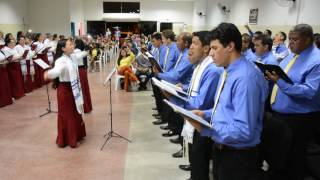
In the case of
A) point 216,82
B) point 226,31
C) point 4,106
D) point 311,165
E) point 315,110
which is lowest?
point 4,106

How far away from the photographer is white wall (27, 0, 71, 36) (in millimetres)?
18109

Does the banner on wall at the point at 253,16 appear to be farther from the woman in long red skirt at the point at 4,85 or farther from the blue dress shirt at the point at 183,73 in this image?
the woman in long red skirt at the point at 4,85

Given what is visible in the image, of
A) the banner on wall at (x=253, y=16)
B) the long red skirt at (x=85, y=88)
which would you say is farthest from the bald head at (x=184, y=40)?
the banner on wall at (x=253, y=16)

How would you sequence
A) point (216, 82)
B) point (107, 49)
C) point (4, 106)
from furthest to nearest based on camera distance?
point (107, 49) → point (4, 106) → point (216, 82)

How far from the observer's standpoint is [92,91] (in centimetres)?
853

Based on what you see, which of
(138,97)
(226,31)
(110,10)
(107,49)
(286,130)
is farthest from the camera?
(110,10)

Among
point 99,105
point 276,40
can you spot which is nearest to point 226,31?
point 99,105

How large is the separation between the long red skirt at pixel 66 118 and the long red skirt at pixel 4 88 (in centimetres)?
307

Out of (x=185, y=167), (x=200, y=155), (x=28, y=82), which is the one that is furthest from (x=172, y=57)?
(x=28, y=82)

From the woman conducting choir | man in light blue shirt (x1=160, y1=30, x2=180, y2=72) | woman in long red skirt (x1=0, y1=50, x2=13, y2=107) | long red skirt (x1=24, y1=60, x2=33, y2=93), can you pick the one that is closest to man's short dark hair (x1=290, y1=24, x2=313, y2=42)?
man in light blue shirt (x1=160, y1=30, x2=180, y2=72)

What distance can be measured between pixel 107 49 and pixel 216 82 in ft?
44.9

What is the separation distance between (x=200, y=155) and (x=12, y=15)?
597 inches

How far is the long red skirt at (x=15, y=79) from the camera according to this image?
7327 millimetres

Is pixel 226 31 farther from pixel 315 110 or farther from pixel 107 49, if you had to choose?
pixel 107 49
